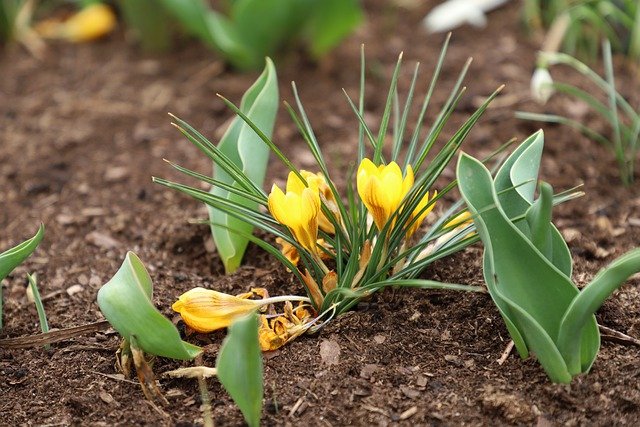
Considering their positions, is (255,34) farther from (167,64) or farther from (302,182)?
(302,182)

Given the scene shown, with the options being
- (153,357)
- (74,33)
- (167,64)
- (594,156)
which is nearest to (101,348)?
(153,357)

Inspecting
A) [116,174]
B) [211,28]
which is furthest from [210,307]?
[211,28]

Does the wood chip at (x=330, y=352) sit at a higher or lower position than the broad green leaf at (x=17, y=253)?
lower

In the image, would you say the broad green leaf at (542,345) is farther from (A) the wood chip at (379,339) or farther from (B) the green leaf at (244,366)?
(B) the green leaf at (244,366)

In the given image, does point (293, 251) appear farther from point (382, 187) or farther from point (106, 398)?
point (106, 398)

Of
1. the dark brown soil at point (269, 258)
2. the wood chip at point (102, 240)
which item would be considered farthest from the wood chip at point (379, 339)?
the wood chip at point (102, 240)

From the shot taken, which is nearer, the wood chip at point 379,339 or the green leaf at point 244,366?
the green leaf at point 244,366
